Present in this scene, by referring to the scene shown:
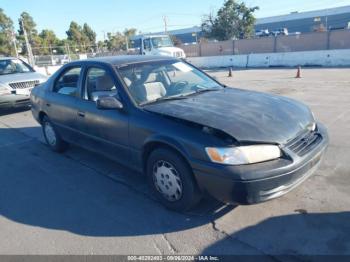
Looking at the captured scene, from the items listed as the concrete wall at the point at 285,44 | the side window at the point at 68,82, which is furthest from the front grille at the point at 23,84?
the concrete wall at the point at 285,44

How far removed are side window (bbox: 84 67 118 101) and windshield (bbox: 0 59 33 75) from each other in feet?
23.0

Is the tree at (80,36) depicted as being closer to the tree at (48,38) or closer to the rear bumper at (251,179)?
the tree at (48,38)

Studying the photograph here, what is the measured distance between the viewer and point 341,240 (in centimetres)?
273

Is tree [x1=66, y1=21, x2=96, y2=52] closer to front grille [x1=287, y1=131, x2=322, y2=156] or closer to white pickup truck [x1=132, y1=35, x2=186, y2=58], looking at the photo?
white pickup truck [x1=132, y1=35, x2=186, y2=58]

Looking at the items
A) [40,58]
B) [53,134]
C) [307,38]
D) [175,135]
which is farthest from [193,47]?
[175,135]

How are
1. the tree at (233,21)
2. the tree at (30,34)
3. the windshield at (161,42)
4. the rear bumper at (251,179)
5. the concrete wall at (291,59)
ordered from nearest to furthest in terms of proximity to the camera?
the rear bumper at (251,179)
the concrete wall at (291,59)
the windshield at (161,42)
the tree at (233,21)
the tree at (30,34)

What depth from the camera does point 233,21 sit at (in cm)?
4050

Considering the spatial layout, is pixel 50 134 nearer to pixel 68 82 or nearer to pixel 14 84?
pixel 68 82

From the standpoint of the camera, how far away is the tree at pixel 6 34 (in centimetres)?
4484

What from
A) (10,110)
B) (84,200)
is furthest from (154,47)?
(84,200)

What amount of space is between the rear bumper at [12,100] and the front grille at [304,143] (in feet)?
27.5

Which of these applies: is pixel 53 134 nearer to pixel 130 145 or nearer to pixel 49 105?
pixel 49 105

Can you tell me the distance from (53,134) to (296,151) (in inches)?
164

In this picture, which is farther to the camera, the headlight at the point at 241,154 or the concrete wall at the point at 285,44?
the concrete wall at the point at 285,44
